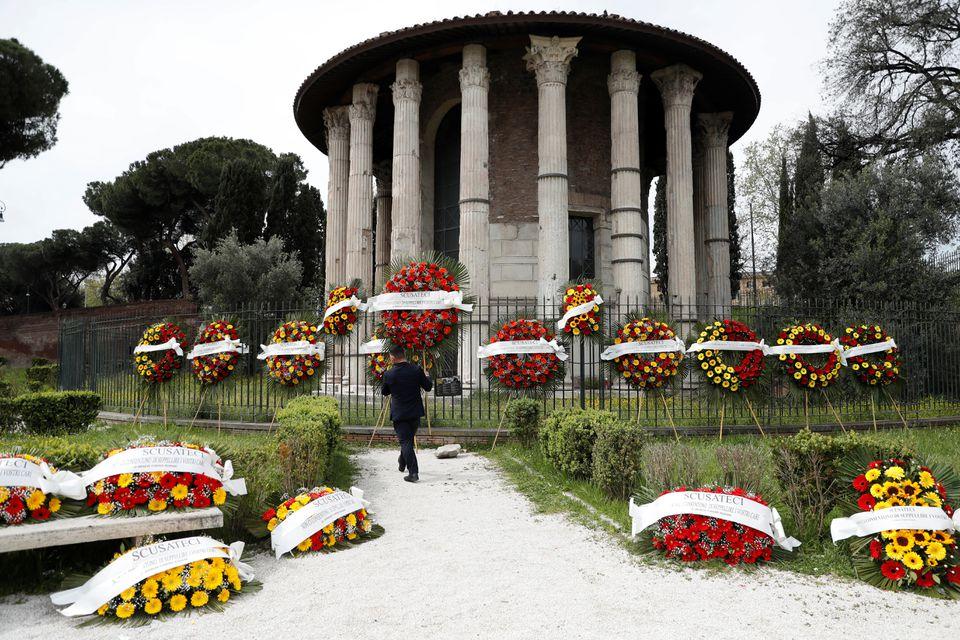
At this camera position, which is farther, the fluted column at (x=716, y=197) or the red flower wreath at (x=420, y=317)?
the fluted column at (x=716, y=197)

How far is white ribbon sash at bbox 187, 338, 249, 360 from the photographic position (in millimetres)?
11148

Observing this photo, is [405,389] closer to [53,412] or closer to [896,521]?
[896,521]

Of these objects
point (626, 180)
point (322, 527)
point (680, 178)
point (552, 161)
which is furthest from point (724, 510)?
point (680, 178)

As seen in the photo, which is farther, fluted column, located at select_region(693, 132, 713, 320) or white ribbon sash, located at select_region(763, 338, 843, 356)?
fluted column, located at select_region(693, 132, 713, 320)

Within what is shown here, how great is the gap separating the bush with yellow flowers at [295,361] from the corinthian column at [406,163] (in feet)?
21.8

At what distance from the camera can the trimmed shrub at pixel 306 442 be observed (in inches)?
233

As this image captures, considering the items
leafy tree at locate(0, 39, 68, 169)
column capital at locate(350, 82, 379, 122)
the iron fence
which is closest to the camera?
the iron fence

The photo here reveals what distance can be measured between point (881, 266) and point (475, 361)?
12.3m

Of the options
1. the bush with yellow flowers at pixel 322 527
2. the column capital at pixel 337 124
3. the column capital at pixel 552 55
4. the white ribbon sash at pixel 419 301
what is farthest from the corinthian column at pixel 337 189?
the bush with yellow flowers at pixel 322 527

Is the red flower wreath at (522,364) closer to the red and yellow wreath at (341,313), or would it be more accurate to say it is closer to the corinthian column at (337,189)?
the red and yellow wreath at (341,313)

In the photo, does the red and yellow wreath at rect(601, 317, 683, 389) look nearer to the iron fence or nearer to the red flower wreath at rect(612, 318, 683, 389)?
the red flower wreath at rect(612, 318, 683, 389)

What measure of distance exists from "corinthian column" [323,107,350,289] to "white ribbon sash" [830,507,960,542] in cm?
1659

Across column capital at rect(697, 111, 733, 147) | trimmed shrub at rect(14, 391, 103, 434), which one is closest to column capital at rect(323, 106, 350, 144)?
column capital at rect(697, 111, 733, 147)

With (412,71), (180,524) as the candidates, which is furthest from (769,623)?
(412,71)
